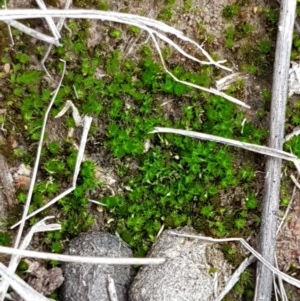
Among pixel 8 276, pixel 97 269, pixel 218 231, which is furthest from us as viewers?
pixel 218 231

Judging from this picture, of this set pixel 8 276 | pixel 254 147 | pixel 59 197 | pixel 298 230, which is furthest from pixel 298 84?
pixel 8 276

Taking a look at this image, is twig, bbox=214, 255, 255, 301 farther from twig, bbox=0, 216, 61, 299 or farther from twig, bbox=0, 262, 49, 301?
twig, bbox=0, 262, 49, 301

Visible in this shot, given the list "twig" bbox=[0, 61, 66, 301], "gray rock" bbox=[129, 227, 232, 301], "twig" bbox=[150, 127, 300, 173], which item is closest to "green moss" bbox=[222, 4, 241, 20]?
"twig" bbox=[150, 127, 300, 173]

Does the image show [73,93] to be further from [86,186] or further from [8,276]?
[8,276]

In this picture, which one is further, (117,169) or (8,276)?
(117,169)

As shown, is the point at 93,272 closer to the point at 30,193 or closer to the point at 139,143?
the point at 30,193

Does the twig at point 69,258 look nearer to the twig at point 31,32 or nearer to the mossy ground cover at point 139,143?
the mossy ground cover at point 139,143
